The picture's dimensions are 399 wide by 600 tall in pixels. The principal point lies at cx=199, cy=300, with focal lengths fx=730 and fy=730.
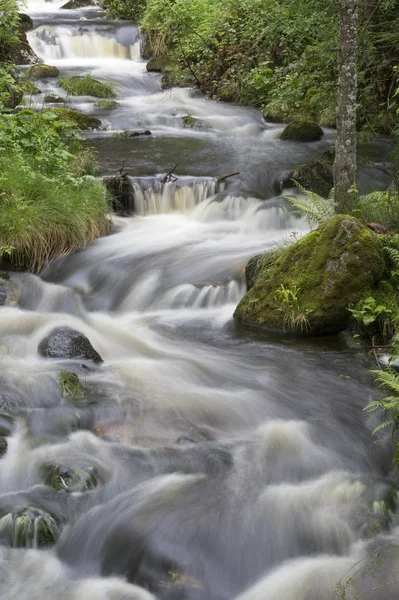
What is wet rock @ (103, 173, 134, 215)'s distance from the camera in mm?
10922

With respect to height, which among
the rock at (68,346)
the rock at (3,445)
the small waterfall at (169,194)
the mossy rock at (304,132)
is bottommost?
the rock at (3,445)

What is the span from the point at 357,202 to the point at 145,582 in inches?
219

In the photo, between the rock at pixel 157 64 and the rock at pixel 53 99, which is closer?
the rock at pixel 53 99

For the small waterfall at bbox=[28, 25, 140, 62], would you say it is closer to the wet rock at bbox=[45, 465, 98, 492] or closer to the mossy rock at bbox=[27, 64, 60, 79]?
the mossy rock at bbox=[27, 64, 60, 79]

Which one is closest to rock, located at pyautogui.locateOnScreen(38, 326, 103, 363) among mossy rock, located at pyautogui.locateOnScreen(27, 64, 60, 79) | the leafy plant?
the leafy plant

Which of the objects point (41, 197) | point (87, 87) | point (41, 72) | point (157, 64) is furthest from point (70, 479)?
point (157, 64)

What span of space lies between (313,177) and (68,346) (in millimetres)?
5945

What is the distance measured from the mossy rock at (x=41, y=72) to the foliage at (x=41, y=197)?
8807 millimetres

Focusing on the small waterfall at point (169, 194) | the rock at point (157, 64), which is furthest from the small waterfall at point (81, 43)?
the small waterfall at point (169, 194)

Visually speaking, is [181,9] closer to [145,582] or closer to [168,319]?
[168,319]

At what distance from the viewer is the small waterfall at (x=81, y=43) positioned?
22469 mm

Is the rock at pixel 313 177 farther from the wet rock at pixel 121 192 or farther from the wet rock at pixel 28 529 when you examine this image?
the wet rock at pixel 28 529

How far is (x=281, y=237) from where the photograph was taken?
1015 cm

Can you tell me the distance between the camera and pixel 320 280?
755 centimetres
